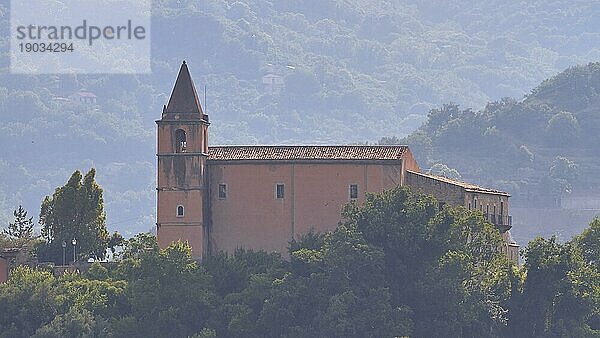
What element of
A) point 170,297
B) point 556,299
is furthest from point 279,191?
point 556,299

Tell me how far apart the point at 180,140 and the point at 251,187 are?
356cm

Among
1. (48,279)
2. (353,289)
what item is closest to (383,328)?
(353,289)

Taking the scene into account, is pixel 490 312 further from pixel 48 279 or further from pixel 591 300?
pixel 48 279

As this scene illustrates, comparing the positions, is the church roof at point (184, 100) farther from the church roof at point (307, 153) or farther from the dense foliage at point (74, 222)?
the dense foliage at point (74, 222)

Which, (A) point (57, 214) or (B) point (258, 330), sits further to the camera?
(A) point (57, 214)

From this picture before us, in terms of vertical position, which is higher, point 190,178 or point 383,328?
point 190,178

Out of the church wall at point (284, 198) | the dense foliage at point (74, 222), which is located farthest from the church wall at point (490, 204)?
the dense foliage at point (74, 222)

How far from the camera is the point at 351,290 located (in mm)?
76062

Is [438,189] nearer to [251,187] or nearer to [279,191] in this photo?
[279,191]

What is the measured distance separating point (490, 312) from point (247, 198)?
36.1 ft

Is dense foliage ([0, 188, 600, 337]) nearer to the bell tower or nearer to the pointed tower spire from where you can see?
the bell tower

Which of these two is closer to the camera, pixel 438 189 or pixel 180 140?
pixel 180 140

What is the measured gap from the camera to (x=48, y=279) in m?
79.6

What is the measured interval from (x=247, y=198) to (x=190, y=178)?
2.45 meters
